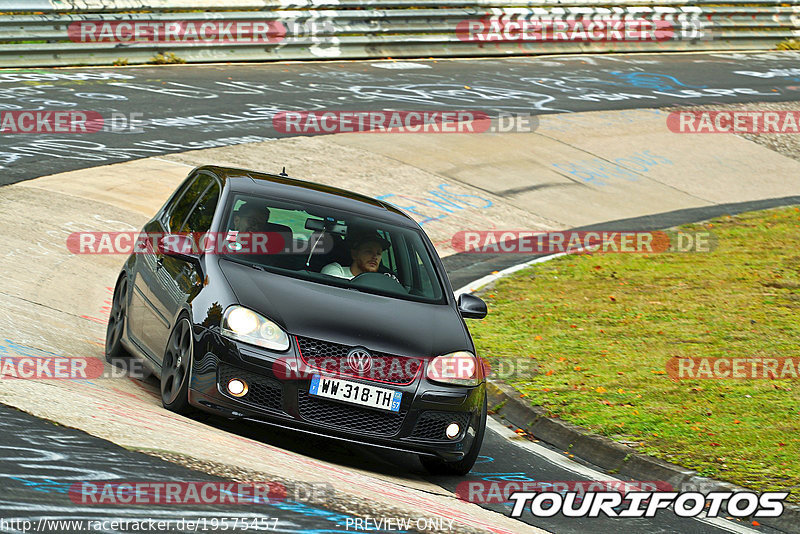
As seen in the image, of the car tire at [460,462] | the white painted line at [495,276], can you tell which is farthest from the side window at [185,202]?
the white painted line at [495,276]

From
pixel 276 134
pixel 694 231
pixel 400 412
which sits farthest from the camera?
pixel 276 134

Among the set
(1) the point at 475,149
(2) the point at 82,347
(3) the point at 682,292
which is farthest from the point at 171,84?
(2) the point at 82,347

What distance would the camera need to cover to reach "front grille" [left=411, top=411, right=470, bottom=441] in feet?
23.1

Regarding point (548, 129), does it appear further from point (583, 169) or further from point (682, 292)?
point (682, 292)

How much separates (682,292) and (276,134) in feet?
26.1

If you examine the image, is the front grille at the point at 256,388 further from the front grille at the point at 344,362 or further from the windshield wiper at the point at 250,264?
the windshield wiper at the point at 250,264

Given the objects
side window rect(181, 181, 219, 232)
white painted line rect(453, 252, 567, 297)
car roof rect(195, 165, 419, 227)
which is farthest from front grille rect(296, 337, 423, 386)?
white painted line rect(453, 252, 567, 297)

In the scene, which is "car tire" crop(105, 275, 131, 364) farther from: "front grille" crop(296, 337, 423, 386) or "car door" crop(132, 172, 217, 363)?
"front grille" crop(296, 337, 423, 386)

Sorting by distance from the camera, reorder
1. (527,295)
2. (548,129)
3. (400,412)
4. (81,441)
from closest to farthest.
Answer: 1. (81,441)
2. (400,412)
3. (527,295)
4. (548,129)

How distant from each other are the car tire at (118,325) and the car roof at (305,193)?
1.16 m

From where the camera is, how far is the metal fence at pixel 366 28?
22047 mm

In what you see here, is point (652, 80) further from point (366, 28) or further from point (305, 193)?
point (305, 193)

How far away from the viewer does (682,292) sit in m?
13.7

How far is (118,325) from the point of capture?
29.0 ft
